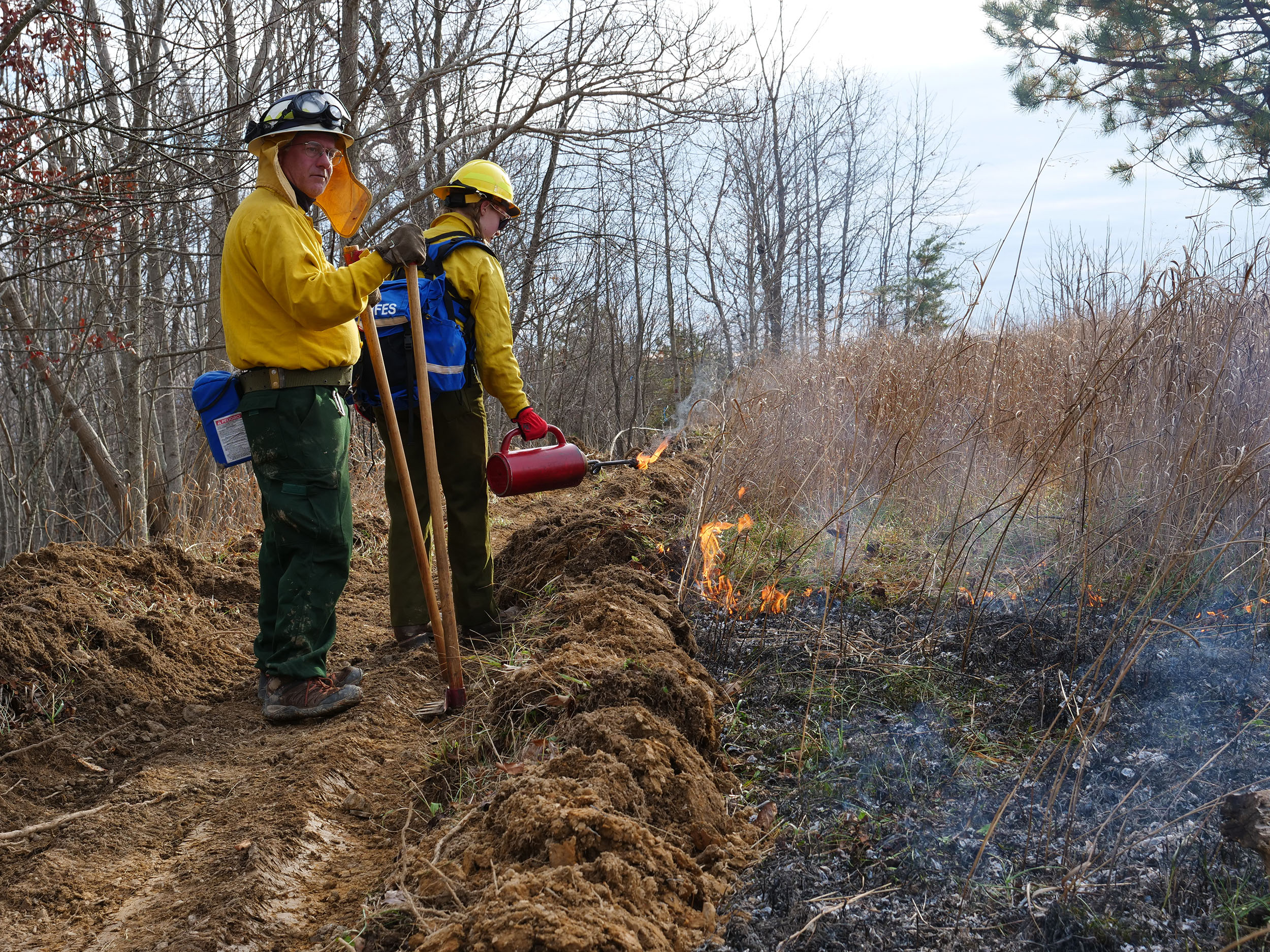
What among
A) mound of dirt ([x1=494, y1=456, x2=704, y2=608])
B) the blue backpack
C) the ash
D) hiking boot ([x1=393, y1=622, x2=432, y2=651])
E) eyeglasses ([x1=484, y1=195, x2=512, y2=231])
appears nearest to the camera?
the ash

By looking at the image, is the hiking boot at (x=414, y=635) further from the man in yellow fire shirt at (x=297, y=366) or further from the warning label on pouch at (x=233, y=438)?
the warning label on pouch at (x=233, y=438)

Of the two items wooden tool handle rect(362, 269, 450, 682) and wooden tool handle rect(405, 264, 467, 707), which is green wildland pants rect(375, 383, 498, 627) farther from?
wooden tool handle rect(405, 264, 467, 707)

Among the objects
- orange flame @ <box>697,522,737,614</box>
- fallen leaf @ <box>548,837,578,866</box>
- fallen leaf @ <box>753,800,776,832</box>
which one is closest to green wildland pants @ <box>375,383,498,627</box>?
orange flame @ <box>697,522,737,614</box>

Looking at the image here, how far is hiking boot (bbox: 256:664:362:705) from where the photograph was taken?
377 centimetres

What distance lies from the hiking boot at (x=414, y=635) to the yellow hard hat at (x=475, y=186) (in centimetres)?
219

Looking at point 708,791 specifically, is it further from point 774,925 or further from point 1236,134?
point 1236,134

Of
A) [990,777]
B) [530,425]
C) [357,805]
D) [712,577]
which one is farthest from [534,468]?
[990,777]

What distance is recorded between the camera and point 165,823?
298 cm

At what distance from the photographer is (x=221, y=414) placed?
3562mm

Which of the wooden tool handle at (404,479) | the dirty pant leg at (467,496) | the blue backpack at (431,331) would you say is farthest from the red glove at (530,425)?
the wooden tool handle at (404,479)

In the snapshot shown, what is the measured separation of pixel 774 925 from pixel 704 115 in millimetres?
9564

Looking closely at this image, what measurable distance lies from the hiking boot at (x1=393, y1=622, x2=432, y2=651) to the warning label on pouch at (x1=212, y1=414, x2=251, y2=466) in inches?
51.9

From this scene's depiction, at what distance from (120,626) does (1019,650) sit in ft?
14.0

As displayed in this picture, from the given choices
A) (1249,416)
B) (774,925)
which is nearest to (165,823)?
(774,925)
